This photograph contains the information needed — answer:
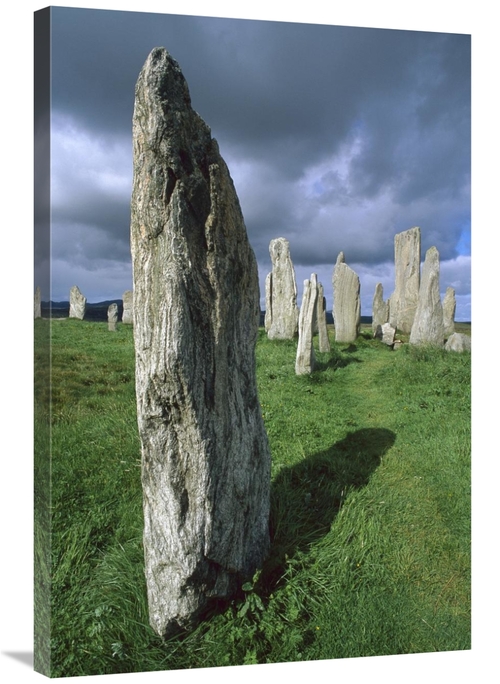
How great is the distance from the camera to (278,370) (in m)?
9.13

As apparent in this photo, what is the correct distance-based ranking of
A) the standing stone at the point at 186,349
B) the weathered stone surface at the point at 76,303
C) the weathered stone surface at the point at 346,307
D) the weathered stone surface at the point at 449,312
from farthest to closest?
1. the weathered stone surface at the point at 449,312
2. the weathered stone surface at the point at 346,307
3. the weathered stone surface at the point at 76,303
4. the standing stone at the point at 186,349

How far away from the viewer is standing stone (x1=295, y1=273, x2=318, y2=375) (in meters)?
9.46

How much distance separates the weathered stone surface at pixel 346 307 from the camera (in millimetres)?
12523

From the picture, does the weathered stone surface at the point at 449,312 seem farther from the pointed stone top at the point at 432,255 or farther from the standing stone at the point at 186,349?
the standing stone at the point at 186,349

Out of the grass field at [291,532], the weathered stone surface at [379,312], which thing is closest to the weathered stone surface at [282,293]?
the weathered stone surface at [379,312]

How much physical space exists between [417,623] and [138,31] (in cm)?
566

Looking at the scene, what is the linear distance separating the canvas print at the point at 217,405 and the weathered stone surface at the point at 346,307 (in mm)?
5413

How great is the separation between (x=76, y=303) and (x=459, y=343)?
22.6ft

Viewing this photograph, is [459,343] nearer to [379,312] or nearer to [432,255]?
[432,255]

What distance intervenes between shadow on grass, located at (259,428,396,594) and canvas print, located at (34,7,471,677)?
22 mm

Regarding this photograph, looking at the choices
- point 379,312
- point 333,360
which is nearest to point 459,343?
point 333,360

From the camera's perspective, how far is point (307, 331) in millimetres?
9523

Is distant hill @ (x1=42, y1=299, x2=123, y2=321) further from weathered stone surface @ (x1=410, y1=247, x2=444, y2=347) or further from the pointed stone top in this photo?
the pointed stone top

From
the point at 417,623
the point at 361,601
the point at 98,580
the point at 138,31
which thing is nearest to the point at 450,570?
the point at 417,623
